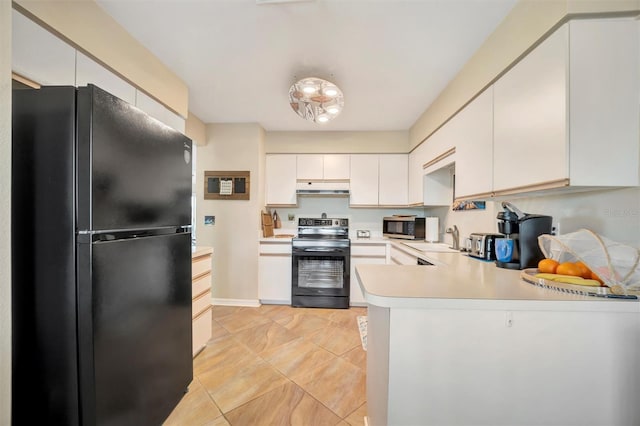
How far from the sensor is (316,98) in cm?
202

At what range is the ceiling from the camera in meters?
1.38

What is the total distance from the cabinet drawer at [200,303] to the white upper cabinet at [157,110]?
1.46 meters

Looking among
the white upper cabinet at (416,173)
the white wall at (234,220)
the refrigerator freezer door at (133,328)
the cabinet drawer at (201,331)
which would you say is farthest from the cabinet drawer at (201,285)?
the white upper cabinet at (416,173)

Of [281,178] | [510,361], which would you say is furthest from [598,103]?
[281,178]

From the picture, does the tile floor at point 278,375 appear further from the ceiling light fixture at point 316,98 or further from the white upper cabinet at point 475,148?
the ceiling light fixture at point 316,98

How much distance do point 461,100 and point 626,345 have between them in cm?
173

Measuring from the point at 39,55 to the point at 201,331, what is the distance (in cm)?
202

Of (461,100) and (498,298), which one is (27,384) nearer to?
(498,298)

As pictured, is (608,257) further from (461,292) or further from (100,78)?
(100,78)

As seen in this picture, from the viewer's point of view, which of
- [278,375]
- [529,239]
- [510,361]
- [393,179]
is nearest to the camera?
[510,361]

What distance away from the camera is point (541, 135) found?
116cm

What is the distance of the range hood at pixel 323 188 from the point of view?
11.0 feet

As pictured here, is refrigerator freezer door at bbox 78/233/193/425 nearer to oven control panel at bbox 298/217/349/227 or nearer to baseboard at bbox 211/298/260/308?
baseboard at bbox 211/298/260/308

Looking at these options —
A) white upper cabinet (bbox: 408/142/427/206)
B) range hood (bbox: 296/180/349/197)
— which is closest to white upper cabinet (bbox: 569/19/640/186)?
white upper cabinet (bbox: 408/142/427/206)
